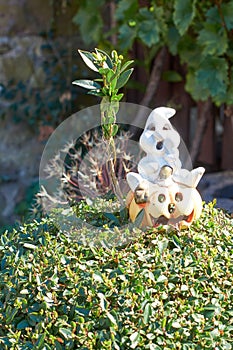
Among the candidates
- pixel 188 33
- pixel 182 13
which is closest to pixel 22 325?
pixel 182 13

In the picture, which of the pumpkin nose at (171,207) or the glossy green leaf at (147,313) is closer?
the glossy green leaf at (147,313)

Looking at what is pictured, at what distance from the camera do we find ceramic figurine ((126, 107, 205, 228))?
5.49ft

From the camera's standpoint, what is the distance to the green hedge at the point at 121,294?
141cm

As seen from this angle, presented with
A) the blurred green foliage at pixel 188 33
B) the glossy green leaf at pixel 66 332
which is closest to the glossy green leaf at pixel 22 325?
the glossy green leaf at pixel 66 332

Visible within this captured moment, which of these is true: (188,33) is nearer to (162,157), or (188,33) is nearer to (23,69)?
(23,69)

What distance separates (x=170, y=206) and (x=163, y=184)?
2.6 inches

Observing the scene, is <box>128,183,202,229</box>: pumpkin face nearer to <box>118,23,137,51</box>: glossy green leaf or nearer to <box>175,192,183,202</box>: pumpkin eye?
<box>175,192,183,202</box>: pumpkin eye

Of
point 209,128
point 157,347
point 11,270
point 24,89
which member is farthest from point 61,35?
point 157,347

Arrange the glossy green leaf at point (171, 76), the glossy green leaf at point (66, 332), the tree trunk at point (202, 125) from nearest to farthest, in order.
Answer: the glossy green leaf at point (66, 332) → the tree trunk at point (202, 125) → the glossy green leaf at point (171, 76)

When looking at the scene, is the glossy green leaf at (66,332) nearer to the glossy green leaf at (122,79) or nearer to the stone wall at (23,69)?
the glossy green leaf at (122,79)

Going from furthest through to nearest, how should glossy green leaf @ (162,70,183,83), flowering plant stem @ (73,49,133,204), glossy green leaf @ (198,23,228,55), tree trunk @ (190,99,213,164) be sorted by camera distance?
1. glossy green leaf @ (162,70,183,83)
2. tree trunk @ (190,99,213,164)
3. glossy green leaf @ (198,23,228,55)
4. flowering plant stem @ (73,49,133,204)

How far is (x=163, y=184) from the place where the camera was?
168cm

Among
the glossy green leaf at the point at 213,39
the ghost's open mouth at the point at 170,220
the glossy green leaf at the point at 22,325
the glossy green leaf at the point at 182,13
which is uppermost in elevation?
the glossy green leaf at the point at 182,13

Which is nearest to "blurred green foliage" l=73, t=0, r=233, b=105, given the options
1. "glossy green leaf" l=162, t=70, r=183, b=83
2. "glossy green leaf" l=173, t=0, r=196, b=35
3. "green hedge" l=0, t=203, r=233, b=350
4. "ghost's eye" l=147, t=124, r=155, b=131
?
"glossy green leaf" l=173, t=0, r=196, b=35
